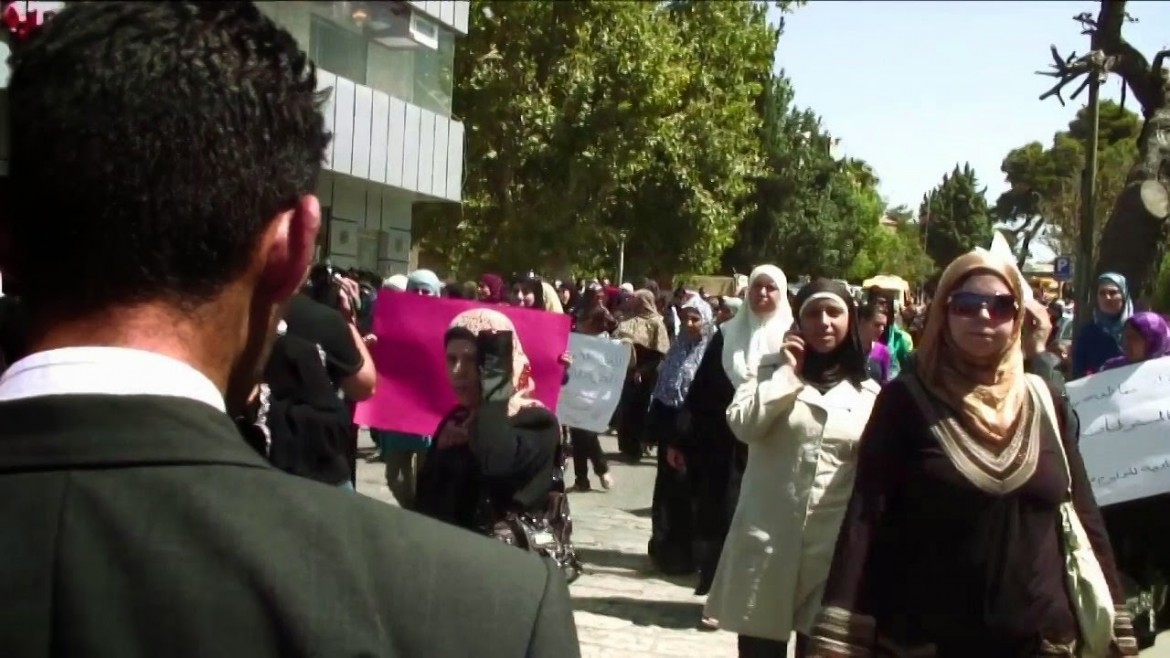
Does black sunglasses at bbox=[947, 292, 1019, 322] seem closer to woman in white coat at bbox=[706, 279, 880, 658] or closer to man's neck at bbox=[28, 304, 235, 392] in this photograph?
woman in white coat at bbox=[706, 279, 880, 658]

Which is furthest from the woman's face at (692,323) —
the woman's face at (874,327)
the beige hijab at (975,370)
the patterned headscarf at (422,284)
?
the beige hijab at (975,370)

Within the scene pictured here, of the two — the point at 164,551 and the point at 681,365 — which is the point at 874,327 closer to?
the point at 681,365

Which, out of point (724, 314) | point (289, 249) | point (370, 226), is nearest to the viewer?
point (289, 249)

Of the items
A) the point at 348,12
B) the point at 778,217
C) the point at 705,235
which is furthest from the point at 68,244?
the point at 778,217

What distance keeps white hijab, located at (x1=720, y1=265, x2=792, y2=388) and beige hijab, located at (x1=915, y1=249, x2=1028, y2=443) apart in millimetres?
3482

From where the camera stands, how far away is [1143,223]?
1289 cm

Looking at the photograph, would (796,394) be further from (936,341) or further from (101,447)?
(101,447)

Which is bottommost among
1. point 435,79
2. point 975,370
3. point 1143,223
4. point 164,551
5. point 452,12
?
point 164,551

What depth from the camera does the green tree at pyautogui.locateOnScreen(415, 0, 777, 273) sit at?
3319 cm

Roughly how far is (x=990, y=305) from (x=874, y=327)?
16.9 feet

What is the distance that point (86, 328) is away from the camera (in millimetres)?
1195

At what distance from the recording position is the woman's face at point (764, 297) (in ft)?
25.7

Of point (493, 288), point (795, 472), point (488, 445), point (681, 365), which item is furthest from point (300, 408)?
point (493, 288)

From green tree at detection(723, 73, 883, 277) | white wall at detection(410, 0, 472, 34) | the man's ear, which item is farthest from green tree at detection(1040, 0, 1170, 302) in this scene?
green tree at detection(723, 73, 883, 277)
